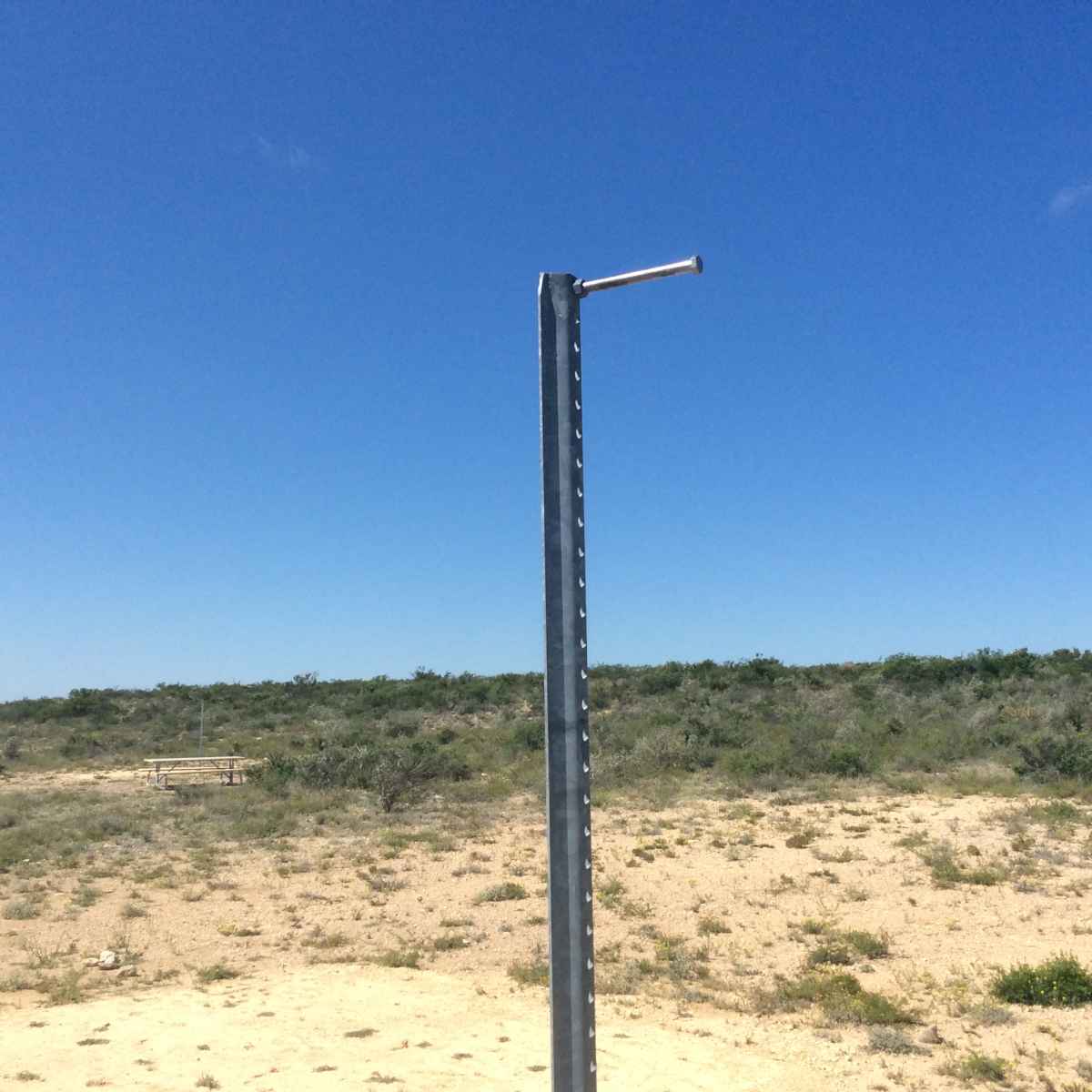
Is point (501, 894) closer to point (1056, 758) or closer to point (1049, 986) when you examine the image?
point (1049, 986)

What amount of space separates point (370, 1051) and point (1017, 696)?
27.8 meters

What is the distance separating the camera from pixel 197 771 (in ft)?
77.2

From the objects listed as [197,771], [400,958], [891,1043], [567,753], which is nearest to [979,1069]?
[891,1043]

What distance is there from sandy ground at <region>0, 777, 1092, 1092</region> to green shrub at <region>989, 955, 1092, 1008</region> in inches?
6.2

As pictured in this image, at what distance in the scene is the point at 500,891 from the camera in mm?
11578

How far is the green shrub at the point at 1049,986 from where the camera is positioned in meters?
7.34

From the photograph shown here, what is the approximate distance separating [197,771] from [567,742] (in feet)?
76.4

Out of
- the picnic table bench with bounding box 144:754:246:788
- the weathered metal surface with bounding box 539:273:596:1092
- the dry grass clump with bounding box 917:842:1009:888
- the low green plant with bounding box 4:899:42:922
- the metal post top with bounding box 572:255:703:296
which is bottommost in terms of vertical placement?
the low green plant with bounding box 4:899:42:922

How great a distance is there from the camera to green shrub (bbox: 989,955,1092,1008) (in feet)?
24.1

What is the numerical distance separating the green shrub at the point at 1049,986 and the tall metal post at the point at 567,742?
6.44 meters

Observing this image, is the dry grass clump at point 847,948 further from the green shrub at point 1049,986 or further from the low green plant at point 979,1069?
the low green plant at point 979,1069

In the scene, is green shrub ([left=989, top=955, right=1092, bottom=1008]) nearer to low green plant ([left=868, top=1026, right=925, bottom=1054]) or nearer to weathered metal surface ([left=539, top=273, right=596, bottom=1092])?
low green plant ([left=868, top=1026, right=925, bottom=1054])

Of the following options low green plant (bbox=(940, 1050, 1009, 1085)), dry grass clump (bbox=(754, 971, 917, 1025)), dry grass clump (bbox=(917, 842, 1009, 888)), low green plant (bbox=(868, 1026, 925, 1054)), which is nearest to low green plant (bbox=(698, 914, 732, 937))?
dry grass clump (bbox=(754, 971, 917, 1025))

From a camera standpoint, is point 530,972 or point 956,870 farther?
point 956,870
